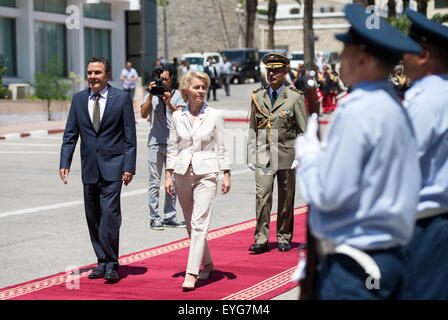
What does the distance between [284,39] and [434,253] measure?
89220 millimetres

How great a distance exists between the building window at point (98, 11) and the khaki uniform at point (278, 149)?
92.3 ft

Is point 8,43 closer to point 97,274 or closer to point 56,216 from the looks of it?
point 56,216

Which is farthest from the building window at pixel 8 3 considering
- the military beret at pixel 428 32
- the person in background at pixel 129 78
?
the military beret at pixel 428 32

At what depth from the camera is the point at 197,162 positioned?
7.14m

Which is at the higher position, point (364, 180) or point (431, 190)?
point (364, 180)

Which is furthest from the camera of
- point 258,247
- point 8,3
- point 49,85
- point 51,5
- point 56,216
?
point 51,5

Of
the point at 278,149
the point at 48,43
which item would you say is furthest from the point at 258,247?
the point at 48,43

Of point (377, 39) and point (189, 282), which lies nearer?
point (377, 39)

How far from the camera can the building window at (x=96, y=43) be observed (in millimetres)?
35906

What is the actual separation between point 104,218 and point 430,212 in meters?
4.05

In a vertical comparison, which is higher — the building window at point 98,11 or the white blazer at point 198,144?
the building window at point 98,11

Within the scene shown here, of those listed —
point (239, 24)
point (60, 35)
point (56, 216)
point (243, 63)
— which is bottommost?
point (56, 216)

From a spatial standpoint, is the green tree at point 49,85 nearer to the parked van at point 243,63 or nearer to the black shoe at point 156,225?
the black shoe at point 156,225

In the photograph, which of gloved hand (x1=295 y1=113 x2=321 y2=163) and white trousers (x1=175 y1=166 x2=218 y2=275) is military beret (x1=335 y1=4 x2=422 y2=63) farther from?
white trousers (x1=175 y1=166 x2=218 y2=275)
